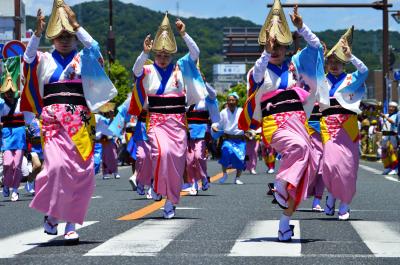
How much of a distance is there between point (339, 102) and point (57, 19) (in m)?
4.41

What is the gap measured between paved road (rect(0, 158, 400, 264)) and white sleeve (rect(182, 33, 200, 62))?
192 cm

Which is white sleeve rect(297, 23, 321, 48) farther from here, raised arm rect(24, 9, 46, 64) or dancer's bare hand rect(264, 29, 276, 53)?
raised arm rect(24, 9, 46, 64)

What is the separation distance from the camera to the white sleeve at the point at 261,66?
34.0 feet

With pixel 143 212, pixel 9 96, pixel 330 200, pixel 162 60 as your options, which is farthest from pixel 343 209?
pixel 9 96

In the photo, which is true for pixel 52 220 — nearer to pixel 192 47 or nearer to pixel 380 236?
pixel 380 236

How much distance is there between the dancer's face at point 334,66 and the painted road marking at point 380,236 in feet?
7.22

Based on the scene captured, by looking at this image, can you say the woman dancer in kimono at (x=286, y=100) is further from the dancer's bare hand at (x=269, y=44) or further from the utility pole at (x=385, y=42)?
the utility pole at (x=385, y=42)

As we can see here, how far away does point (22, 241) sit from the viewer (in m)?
9.84

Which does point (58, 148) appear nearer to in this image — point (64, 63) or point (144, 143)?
point (64, 63)

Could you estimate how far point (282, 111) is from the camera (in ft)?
34.5

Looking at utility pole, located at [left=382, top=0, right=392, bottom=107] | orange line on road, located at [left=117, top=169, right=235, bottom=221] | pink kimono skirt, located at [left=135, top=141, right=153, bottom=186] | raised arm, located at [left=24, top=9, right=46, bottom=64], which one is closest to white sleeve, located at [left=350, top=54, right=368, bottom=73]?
orange line on road, located at [left=117, top=169, right=235, bottom=221]

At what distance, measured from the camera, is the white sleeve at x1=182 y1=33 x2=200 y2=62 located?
1311 centimetres

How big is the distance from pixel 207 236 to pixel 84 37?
215 centimetres

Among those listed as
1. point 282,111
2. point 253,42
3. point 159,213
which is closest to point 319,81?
point 282,111
